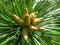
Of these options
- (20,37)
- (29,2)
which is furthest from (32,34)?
(29,2)

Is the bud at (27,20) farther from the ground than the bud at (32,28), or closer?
farther from the ground

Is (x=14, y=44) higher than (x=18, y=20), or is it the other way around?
(x=18, y=20)

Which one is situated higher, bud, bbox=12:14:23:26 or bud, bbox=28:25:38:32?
bud, bbox=12:14:23:26

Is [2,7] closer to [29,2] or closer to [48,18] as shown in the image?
[29,2]

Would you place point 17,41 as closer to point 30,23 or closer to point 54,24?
point 30,23

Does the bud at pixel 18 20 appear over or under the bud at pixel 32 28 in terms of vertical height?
over

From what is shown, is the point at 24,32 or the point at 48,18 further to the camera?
the point at 48,18

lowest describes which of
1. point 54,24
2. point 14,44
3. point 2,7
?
point 14,44

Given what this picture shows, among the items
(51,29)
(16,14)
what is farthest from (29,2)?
(51,29)

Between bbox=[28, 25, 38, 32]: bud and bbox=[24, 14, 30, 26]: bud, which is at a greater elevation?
bbox=[24, 14, 30, 26]: bud
